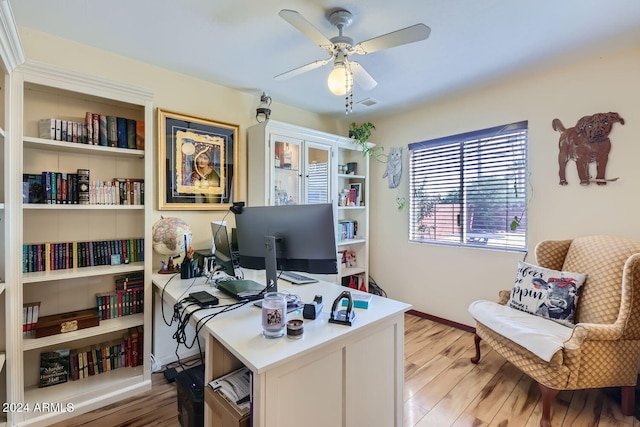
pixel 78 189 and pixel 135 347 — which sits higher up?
pixel 78 189

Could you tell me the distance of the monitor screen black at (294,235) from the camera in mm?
1461

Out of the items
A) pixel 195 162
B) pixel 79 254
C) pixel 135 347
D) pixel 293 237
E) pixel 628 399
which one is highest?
pixel 195 162

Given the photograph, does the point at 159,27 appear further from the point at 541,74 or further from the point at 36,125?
the point at 541,74

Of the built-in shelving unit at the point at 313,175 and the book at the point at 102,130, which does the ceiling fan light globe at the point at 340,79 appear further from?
the book at the point at 102,130

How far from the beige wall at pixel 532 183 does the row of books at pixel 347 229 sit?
31 centimetres

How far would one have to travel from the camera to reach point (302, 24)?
1.48m

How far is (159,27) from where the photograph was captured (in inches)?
73.5

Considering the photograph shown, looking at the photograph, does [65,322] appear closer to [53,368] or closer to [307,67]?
[53,368]

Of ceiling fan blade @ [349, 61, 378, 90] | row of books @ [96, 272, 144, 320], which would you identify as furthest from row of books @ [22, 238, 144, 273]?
ceiling fan blade @ [349, 61, 378, 90]

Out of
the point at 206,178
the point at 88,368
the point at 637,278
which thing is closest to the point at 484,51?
the point at 637,278

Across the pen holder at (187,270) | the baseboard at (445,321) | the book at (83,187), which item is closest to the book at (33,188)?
the book at (83,187)

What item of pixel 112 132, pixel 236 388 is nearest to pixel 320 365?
pixel 236 388

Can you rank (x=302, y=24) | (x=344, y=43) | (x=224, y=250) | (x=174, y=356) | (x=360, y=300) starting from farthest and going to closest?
1. (x=174, y=356)
2. (x=224, y=250)
3. (x=344, y=43)
4. (x=360, y=300)
5. (x=302, y=24)

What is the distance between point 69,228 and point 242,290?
137 cm
